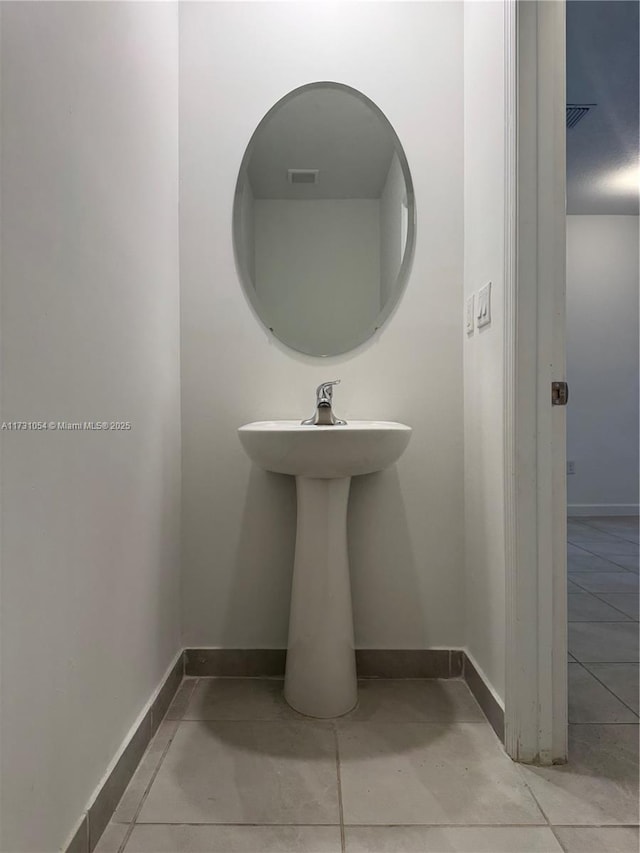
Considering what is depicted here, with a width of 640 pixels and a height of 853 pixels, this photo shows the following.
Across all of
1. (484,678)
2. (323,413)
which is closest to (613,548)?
(484,678)

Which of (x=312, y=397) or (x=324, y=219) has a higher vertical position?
(x=324, y=219)

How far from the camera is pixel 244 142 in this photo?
165 cm

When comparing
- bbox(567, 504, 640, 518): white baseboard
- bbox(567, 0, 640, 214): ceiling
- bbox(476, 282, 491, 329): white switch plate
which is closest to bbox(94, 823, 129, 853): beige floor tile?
bbox(476, 282, 491, 329): white switch plate

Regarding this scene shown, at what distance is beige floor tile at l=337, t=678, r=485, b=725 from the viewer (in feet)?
4.58

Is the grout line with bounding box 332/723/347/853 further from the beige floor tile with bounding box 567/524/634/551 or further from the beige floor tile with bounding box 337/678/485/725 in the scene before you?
the beige floor tile with bounding box 567/524/634/551

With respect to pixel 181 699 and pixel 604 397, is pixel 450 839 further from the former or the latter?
pixel 604 397

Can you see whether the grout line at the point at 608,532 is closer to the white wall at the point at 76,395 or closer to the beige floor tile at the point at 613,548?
the beige floor tile at the point at 613,548

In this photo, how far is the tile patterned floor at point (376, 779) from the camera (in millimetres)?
975


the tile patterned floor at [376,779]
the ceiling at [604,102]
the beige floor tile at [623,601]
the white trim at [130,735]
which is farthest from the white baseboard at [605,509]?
the white trim at [130,735]

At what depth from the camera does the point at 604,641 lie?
1904mm

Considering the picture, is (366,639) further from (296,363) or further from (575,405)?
(575,405)

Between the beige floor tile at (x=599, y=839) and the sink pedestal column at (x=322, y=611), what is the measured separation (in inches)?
22.9

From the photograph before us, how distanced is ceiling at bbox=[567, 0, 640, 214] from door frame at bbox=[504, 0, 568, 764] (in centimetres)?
134

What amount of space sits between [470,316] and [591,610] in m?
1.43
